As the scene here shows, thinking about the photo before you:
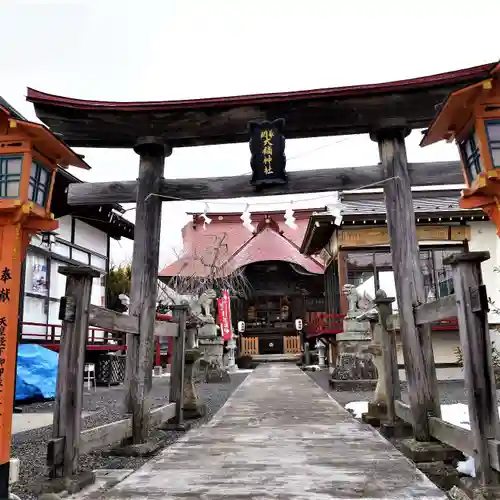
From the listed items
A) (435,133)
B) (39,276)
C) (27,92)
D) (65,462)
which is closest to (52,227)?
(65,462)

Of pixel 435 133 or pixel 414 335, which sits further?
pixel 414 335

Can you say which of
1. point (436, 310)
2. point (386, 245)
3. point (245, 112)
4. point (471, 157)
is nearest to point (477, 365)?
point (436, 310)

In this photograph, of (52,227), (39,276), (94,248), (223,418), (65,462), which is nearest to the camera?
(65,462)

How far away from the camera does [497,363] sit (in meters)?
11.4

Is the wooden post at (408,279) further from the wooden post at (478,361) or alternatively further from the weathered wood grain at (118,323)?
the weathered wood grain at (118,323)

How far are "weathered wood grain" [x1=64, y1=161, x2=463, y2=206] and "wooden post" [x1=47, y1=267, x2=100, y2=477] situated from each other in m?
2.74

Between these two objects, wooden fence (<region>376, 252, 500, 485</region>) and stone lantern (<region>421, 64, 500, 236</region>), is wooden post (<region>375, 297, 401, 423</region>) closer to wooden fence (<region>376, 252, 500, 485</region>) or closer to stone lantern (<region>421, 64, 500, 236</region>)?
stone lantern (<region>421, 64, 500, 236</region>)

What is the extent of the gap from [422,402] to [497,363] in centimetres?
782

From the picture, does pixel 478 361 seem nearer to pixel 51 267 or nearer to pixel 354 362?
pixel 354 362

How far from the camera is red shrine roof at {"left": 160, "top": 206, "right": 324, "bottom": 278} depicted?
23750mm

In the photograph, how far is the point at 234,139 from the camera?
6.89 meters

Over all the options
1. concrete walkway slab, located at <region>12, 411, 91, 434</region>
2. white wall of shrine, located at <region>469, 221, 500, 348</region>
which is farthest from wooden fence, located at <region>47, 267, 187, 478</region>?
white wall of shrine, located at <region>469, 221, 500, 348</region>

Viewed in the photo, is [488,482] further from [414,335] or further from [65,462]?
[65,462]

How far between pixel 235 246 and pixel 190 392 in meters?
20.2
